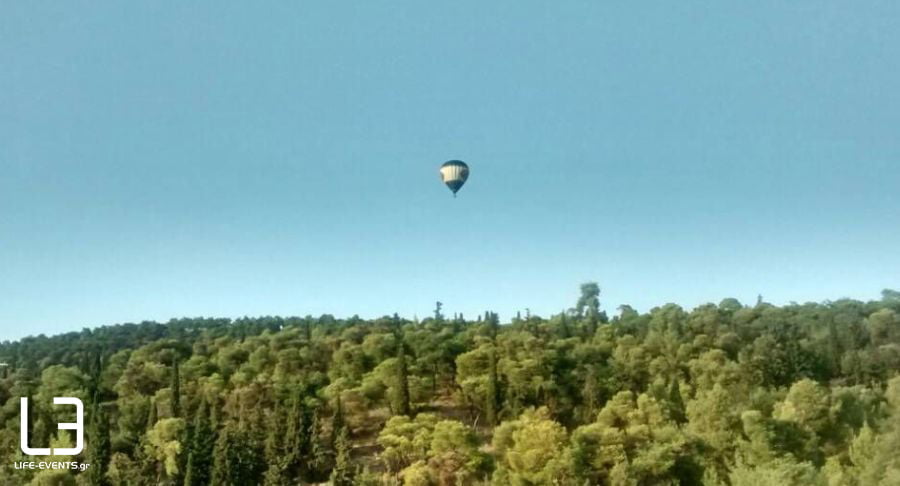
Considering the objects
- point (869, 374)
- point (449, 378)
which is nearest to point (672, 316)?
point (869, 374)

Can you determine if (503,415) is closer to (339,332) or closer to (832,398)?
(832,398)

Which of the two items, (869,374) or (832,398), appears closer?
(832,398)

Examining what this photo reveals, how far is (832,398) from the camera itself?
187 feet

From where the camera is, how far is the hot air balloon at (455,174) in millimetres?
50781

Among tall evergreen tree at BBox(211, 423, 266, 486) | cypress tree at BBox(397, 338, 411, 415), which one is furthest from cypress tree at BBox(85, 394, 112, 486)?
cypress tree at BBox(397, 338, 411, 415)

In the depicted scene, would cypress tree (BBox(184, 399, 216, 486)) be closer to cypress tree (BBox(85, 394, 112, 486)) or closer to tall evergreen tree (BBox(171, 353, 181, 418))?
cypress tree (BBox(85, 394, 112, 486))

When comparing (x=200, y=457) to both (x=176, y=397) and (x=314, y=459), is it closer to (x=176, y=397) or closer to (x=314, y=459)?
(x=314, y=459)

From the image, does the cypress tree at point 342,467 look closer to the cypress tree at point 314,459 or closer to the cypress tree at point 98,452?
the cypress tree at point 314,459

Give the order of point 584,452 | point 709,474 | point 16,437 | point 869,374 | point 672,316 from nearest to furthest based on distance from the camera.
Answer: point 709,474
point 584,452
point 16,437
point 869,374
point 672,316

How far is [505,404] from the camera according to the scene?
6725 cm

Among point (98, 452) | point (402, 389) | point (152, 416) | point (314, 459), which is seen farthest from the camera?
point (402, 389)

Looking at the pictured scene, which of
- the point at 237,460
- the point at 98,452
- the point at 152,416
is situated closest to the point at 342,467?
the point at 237,460

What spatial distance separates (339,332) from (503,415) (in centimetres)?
3927

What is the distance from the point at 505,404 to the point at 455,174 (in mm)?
24115
